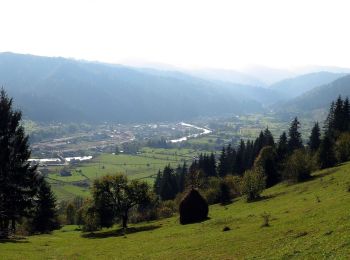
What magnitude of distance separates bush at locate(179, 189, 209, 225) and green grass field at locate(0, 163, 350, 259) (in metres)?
6.19

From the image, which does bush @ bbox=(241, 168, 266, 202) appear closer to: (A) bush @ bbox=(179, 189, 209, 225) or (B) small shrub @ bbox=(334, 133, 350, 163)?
(A) bush @ bbox=(179, 189, 209, 225)

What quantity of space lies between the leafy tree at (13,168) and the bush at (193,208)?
2444cm

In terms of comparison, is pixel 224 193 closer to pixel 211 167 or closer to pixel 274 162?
pixel 274 162

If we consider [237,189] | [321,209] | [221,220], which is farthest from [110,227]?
[321,209]

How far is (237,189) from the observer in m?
96.1

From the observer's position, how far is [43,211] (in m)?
90.0

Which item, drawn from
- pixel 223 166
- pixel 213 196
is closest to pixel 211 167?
pixel 223 166

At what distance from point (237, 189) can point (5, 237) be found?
54.2 meters

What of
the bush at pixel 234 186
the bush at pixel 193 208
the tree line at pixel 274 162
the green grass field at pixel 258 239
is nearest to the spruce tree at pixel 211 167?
the tree line at pixel 274 162

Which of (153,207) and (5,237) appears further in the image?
(153,207)

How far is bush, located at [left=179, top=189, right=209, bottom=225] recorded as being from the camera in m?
64.2

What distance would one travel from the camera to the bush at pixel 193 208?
211ft

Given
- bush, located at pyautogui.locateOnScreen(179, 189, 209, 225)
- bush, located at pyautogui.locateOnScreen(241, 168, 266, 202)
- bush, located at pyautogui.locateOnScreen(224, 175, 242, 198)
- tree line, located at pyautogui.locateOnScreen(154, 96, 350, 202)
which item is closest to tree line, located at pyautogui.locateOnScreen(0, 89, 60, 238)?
bush, located at pyautogui.locateOnScreen(179, 189, 209, 225)

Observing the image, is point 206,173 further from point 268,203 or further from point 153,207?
point 268,203
